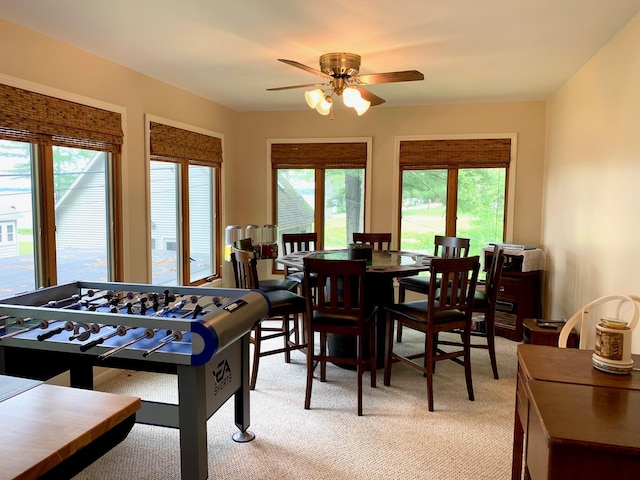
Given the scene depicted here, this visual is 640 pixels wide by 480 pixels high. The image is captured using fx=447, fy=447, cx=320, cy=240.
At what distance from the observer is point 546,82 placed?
410 centimetres

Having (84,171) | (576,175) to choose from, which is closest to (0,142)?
(84,171)

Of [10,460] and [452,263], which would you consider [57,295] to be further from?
[452,263]

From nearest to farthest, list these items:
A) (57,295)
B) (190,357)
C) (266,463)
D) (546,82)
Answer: (190,357), (266,463), (57,295), (546,82)

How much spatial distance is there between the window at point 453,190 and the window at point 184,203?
220 centimetres

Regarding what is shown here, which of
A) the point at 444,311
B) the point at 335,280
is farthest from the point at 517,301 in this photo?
the point at 335,280

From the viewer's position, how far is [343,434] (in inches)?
106

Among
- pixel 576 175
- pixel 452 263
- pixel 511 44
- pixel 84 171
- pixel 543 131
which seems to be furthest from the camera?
pixel 543 131

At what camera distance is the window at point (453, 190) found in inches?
196

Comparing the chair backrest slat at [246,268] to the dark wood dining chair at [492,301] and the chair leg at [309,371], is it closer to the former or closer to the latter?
the chair leg at [309,371]

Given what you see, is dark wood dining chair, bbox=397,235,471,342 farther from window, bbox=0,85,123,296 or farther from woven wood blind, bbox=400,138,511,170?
window, bbox=0,85,123,296

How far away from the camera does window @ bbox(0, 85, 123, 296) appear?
279 cm

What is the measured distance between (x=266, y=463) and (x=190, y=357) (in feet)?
2.92

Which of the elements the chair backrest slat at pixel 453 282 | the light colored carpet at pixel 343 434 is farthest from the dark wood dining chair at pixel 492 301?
the chair backrest slat at pixel 453 282

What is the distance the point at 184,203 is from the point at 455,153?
300 centimetres
